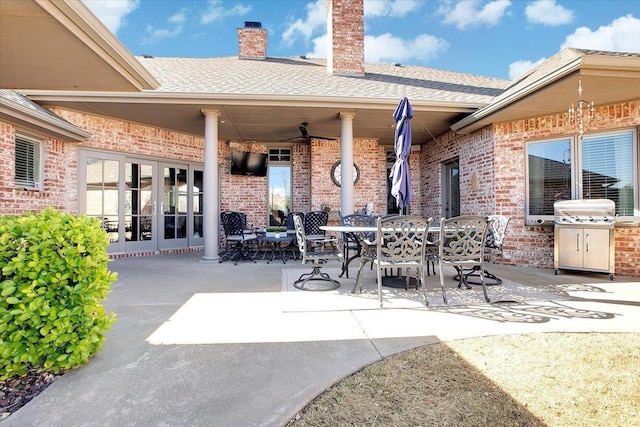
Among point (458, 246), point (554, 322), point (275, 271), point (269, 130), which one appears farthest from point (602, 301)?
point (269, 130)

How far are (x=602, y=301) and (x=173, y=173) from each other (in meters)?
8.41

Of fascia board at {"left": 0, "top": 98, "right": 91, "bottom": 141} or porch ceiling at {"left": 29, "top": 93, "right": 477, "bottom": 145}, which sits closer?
fascia board at {"left": 0, "top": 98, "right": 91, "bottom": 141}

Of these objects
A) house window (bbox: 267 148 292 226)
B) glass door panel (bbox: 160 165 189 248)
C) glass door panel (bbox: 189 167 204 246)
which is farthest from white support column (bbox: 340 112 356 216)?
glass door panel (bbox: 160 165 189 248)

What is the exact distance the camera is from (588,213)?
4.94 meters

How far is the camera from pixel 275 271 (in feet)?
18.2

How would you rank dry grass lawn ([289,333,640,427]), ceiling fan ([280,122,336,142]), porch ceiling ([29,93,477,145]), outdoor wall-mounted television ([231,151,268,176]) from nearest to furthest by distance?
dry grass lawn ([289,333,640,427]) → porch ceiling ([29,93,477,145]) → ceiling fan ([280,122,336,142]) → outdoor wall-mounted television ([231,151,268,176])

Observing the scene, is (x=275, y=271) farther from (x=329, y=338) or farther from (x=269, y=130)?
(x=269, y=130)

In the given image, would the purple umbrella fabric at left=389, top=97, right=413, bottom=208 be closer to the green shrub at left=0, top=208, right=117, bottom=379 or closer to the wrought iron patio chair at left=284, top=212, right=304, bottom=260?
the wrought iron patio chair at left=284, top=212, right=304, bottom=260

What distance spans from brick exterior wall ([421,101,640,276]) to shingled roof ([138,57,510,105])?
0.90m

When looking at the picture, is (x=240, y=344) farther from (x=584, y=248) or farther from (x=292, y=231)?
(x=584, y=248)

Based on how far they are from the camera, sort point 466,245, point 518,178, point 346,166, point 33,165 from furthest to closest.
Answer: point 346,166 < point 518,178 < point 33,165 < point 466,245

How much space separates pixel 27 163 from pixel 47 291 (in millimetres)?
5197

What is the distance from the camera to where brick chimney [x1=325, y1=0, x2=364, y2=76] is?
8.43 m

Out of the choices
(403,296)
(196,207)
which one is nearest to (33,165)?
(196,207)
